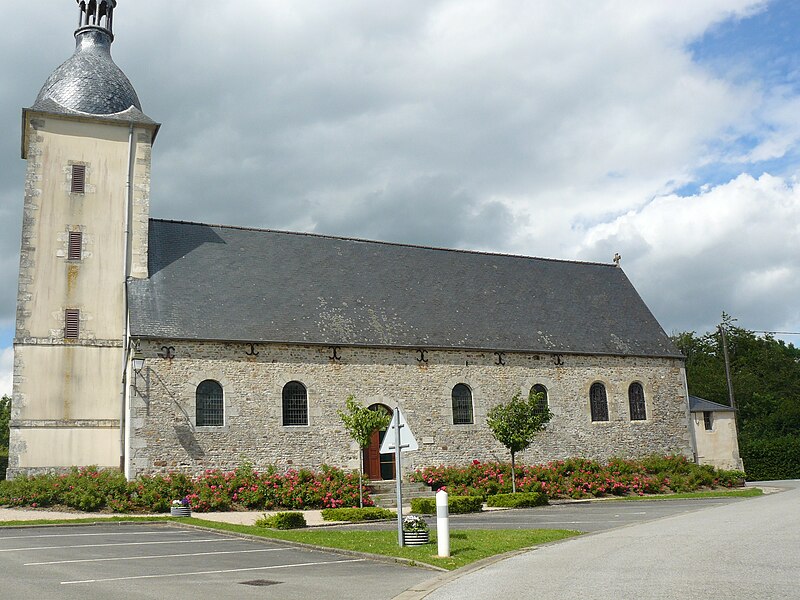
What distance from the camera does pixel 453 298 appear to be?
26297 millimetres

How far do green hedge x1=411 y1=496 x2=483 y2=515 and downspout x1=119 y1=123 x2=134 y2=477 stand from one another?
7878mm

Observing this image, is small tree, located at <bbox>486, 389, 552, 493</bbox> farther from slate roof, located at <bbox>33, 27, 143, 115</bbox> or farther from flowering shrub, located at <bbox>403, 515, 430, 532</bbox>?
slate roof, located at <bbox>33, 27, 143, 115</bbox>

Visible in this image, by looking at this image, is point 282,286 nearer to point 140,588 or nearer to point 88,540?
point 88,540

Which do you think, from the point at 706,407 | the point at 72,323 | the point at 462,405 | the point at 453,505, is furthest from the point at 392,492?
the point at 706,407

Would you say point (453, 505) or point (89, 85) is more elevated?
point (89, 85)

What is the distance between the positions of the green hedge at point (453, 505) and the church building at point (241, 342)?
441 cm

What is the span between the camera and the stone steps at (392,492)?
20.6 metres

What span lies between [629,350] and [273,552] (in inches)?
738

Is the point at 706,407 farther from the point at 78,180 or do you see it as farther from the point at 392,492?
the point at 78,180

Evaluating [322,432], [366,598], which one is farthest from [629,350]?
[366,598]

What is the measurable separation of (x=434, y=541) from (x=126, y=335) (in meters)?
13.5

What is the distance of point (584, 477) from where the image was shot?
74.4ft

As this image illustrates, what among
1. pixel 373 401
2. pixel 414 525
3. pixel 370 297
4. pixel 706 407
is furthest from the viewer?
pixel 706 407

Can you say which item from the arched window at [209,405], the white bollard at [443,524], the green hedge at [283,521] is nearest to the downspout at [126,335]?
the arched window at [209,405]
